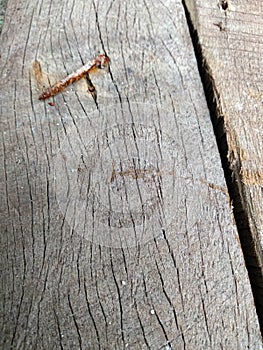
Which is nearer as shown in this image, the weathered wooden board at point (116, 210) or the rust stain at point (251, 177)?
the weathered wooden board at point (116, 210)

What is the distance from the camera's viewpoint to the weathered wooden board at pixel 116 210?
97 centimetres

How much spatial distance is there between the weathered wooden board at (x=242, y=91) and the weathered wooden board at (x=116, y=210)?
48mm

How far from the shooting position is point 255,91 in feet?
4.32

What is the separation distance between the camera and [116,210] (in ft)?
3.53

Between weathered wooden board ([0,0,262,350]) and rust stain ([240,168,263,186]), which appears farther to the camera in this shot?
rust stain ([240,168,263,186])

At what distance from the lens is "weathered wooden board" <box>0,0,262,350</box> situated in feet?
3.18

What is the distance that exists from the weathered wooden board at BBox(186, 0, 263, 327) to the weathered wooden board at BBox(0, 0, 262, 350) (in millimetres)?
48

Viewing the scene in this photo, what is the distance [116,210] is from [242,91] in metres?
0.53

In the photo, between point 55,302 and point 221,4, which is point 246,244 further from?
point 221,4

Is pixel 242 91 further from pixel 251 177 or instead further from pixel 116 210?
pixel 116 210

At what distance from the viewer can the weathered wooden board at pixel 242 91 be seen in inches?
43.6

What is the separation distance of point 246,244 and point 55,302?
460mm

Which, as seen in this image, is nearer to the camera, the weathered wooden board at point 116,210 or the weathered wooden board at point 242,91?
the weathered wooden board at point 116,210

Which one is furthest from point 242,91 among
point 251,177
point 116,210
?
point 116,210
